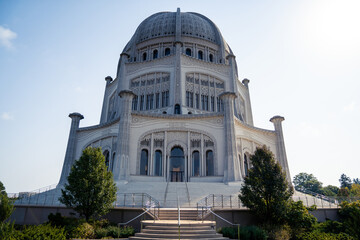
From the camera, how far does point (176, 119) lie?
1179 inches

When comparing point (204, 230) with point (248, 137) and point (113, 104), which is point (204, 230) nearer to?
point (248, 137)

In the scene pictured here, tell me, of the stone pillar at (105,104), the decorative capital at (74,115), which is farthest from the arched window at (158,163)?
the stone pillar at (105,104)

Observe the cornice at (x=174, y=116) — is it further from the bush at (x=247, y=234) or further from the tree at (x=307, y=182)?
the tree at (x=307, y=182)

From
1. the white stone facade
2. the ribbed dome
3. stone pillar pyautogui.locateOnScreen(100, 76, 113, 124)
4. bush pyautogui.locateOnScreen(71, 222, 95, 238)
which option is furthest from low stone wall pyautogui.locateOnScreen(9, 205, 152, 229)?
the ribbed dome

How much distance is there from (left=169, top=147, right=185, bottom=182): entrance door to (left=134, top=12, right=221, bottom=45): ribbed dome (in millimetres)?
22230

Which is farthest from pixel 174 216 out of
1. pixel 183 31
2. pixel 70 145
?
pixel 183 31

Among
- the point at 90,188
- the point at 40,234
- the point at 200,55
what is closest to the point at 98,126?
the point at 90,188

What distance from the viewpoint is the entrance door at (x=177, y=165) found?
93.5 ft

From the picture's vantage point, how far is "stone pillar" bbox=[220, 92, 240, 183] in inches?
1043

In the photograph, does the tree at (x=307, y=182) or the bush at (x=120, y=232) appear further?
the tree at (x=307, y=182)

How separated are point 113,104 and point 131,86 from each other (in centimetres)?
474

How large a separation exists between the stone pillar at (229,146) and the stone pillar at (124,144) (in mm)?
10075

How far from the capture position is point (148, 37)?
146ft

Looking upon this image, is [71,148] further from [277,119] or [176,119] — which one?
[277,119]
